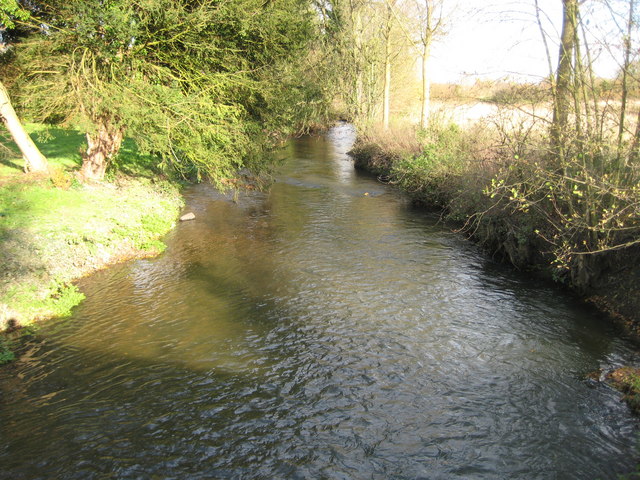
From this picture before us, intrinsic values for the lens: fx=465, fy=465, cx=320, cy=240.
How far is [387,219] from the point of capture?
17219 mm

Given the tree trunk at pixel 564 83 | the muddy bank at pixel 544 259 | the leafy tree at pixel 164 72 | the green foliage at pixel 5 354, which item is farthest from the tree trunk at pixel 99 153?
the tree trunk at pixel 564 83

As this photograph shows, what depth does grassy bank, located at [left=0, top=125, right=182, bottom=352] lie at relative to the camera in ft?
33.3

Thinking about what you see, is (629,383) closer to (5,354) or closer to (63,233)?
(5,354)

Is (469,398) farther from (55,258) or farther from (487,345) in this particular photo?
(55,258)

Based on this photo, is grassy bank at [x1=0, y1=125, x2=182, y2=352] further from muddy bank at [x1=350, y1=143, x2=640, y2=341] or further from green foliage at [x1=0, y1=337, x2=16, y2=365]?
muddy bank at [x1=350, y1=143, x2=640, y2=341]

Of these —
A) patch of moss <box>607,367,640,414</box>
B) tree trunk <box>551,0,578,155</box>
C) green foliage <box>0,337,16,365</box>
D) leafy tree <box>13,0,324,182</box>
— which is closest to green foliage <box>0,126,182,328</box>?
green foliage <box>0,337,16,365</box>

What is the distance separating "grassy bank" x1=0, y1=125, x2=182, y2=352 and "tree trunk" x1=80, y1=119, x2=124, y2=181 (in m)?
0.58

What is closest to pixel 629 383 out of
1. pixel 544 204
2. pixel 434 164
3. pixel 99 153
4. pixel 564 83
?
pixel 544 204

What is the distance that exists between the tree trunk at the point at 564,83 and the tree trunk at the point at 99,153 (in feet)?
46.1

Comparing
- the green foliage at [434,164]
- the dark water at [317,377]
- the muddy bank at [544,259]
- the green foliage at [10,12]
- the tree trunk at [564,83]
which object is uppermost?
the green foliage at [10,12]

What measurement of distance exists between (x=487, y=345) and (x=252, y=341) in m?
4.46

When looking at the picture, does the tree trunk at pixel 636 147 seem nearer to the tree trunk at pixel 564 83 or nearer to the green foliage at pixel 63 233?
the tree trunk at pixel 564 83

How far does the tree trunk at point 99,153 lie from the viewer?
1677 cm

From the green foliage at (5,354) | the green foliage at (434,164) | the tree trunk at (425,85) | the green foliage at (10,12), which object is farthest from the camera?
the tree trunk at (425,85)
